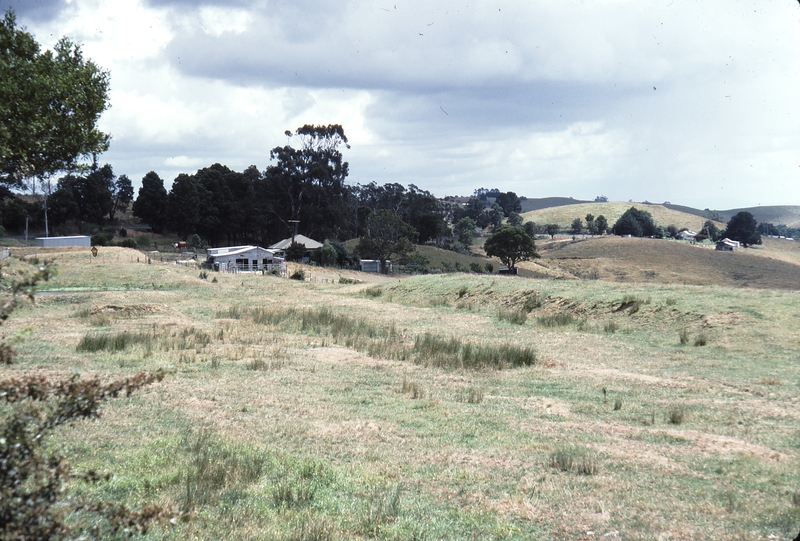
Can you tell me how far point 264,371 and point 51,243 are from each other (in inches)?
2386

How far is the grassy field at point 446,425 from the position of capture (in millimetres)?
6492

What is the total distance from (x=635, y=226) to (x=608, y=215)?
38669 mm

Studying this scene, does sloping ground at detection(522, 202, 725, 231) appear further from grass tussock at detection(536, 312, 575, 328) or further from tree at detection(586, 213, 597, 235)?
grass tussock at detection(536, 312, 575, 328)

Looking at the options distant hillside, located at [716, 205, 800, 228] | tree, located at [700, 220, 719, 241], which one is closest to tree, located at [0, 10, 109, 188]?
tree, located at [700, 220, 719, 241]

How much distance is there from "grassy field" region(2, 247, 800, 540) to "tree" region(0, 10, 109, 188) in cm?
477

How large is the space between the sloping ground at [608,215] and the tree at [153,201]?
266ft

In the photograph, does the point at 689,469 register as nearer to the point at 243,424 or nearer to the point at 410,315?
the point at 243,424

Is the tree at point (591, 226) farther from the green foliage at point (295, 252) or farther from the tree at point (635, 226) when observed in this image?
the green foliage at point (295, 252)

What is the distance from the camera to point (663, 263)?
7775 cm

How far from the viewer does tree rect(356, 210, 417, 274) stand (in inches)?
2980

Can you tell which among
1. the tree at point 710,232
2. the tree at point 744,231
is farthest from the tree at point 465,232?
the tree at point 710,232

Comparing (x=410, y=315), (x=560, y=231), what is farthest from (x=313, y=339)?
(x=560, y=231)

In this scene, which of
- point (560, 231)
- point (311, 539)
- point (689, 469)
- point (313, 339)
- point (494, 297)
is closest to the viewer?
point (311, 539)

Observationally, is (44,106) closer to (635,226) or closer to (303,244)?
(303,244)
